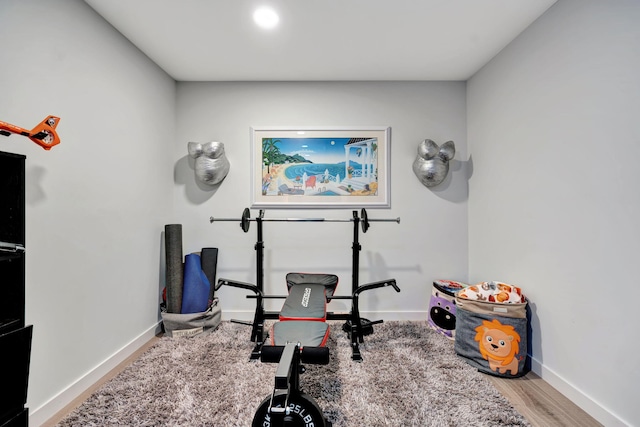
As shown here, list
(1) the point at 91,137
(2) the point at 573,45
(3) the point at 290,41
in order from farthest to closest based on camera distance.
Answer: (3) the point at 290,41, (1) the point at 91,137, (2) the point at 573,45

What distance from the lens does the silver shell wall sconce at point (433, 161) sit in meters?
2.92

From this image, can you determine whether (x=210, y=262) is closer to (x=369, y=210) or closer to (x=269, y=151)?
(x=269, y=151)

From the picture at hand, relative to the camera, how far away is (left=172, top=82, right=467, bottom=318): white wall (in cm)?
314

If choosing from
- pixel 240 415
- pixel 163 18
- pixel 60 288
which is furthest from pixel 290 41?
pixel 240 415

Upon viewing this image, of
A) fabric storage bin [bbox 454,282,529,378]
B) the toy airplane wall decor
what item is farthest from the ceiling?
fabric storage bin [bbox 454,282,529,378]

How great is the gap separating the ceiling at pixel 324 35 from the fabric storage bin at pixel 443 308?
2.16m

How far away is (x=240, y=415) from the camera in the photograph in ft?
5.57

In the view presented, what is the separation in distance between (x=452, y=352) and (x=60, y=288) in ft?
9.32

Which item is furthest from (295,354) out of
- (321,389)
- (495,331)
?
(495,331)

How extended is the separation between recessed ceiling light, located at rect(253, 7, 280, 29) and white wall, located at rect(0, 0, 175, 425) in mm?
1130

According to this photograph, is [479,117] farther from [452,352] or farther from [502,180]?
[452,352]

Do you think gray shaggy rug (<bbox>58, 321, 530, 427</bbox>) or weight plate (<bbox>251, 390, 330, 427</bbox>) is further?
gray shaggy rug (<bbox>58, 321, 530, 427</bbox>)

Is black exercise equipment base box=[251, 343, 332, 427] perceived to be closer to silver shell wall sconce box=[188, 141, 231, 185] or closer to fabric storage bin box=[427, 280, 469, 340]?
fabric storage bin box=[427, 280, 469, 340]

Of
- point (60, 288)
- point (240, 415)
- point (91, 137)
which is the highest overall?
point (91, 137)
